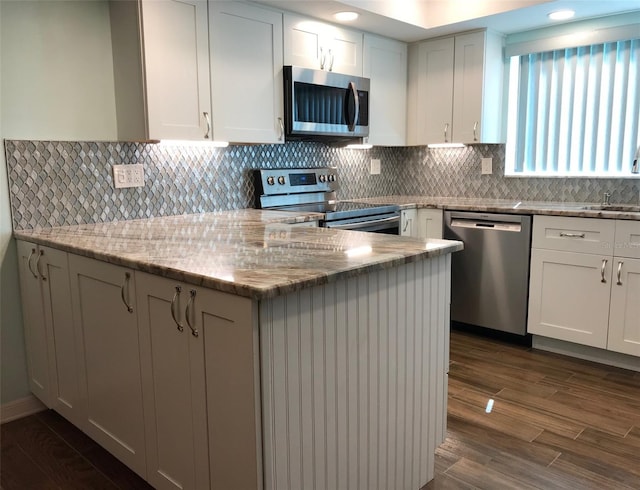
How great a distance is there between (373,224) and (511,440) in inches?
63.0

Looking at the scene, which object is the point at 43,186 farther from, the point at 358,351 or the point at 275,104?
the point at 358,351

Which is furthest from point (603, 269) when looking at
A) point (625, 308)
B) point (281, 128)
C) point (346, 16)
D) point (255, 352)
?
point (255, 352)

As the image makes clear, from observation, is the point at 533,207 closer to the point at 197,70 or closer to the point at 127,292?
the point at 197,70

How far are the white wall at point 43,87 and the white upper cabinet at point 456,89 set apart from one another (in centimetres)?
230

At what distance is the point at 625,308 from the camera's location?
9.73ft

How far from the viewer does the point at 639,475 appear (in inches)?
78.8

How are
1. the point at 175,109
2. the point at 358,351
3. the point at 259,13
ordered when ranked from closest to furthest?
the point at 358,351
the point at 175,109
the point at 259,13

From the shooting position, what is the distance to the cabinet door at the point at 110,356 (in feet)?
5.93

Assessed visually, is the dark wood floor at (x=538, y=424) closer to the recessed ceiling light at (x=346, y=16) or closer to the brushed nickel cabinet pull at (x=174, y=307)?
the brushed nickel cabinet pull at (x=174, y=307)

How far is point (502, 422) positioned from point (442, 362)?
0.71 meters

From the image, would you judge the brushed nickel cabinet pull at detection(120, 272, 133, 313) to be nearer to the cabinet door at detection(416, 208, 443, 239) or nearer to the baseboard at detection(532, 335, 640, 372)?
the cabinet door at detection(416, 208, 443, 239)

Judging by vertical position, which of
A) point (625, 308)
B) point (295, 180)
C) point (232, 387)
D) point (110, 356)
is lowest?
point (625, 308)

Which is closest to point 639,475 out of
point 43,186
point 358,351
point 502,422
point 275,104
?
point 502,422

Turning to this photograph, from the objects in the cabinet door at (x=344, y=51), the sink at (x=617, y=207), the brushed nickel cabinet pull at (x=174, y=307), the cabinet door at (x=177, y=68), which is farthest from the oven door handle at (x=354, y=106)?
the brushed nickel cabinet pull at (x=174, y=307)
